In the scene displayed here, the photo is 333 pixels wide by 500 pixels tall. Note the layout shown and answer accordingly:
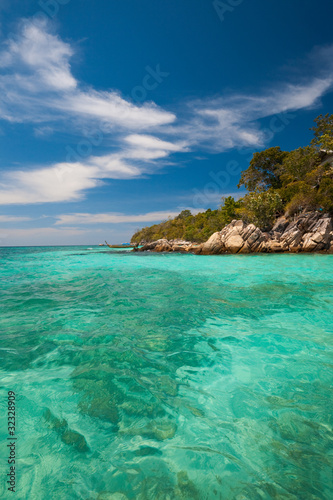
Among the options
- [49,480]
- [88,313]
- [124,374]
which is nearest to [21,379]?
[124,374]

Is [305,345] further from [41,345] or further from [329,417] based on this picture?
[41,345]

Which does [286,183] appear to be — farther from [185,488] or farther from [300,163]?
[185,488]

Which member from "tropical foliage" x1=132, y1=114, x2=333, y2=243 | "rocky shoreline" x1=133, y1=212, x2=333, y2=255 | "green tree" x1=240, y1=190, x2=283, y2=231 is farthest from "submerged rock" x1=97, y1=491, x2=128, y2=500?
"green tree" x1=240, y1=190, x2=283, y2=231

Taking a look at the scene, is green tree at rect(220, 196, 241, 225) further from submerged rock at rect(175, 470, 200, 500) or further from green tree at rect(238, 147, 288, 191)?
submerged rock at rect(175, 470, 200, 500)

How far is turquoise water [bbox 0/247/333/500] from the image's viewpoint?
6.32 ft

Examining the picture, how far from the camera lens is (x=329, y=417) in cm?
260

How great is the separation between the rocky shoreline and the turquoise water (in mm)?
27182

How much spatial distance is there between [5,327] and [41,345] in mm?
1800

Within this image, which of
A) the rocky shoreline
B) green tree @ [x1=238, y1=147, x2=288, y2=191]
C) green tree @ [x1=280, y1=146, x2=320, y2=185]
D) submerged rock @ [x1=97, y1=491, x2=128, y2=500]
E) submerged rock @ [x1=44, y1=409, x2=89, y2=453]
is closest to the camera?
submerged rock @ [x1=97, y1=491, x2=128, y2=500]

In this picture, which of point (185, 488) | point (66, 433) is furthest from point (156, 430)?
point (66, 433)

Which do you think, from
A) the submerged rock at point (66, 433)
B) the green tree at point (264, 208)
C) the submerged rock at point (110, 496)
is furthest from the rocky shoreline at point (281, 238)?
the submerged rock at point (110, 496)

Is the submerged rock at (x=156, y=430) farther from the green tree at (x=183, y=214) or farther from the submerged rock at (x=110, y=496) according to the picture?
the green tree at (x=183, y=214)

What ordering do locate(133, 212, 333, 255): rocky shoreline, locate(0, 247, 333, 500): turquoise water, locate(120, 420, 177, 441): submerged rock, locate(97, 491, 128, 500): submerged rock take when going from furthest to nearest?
locate(133, 212, 333, 255): rocky shoreline, locate(120, 420, 177, 441): submerged rock, locate(0, 247, 333, 500): turquoise water, locate(97, 491, 128, 500): submerged rock

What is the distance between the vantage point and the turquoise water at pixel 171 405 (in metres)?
1.93
